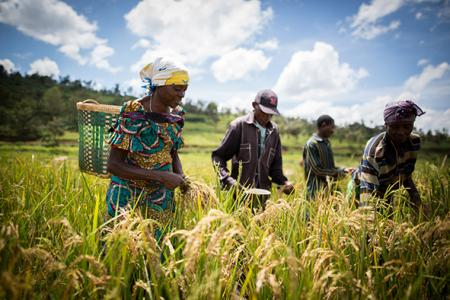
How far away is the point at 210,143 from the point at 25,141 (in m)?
26.4

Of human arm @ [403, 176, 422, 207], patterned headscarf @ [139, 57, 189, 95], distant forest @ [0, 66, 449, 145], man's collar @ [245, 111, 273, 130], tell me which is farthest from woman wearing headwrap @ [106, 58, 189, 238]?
distant forest @ [0, 66, 449, 145]

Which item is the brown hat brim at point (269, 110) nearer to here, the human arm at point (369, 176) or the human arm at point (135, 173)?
the human arm at point (369, 176)

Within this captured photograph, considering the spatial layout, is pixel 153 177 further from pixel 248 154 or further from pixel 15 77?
pixel 15 77

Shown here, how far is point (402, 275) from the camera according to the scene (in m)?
1.32

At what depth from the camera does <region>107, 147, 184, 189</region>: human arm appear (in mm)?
1665

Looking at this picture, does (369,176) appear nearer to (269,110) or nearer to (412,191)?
(412,191)

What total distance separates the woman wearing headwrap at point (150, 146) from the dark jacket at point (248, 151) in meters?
1.34

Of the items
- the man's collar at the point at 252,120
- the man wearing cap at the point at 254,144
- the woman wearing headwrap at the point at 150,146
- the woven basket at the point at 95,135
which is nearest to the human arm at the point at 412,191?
the man wearing cap at the point at 254,144

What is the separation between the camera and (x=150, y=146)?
5.89ft

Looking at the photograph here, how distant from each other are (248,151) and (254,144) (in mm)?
109

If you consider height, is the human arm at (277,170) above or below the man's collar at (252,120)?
below

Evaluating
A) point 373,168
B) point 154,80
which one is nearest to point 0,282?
point 154,80

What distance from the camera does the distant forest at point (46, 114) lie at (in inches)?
1492

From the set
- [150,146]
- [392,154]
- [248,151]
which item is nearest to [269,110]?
[248,151]
